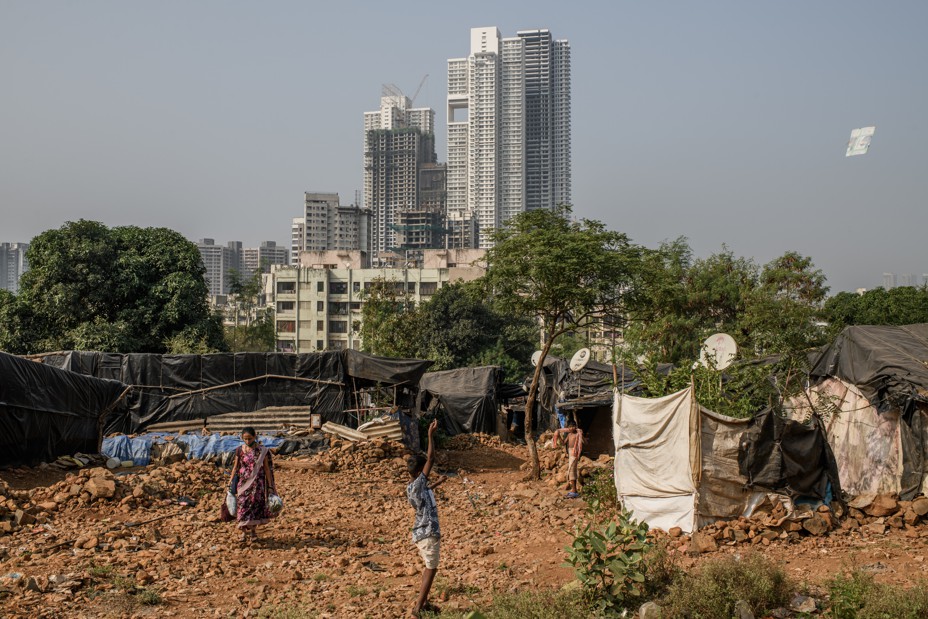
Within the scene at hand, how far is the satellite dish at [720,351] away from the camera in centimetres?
1116

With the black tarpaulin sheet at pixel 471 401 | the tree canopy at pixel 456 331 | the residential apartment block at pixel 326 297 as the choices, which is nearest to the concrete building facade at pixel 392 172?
the residential apartment block at pixel 326 297

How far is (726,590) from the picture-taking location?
21.6ft

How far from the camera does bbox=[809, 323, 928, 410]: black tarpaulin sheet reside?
34.8ft

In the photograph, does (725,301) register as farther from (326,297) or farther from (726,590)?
(326,297)

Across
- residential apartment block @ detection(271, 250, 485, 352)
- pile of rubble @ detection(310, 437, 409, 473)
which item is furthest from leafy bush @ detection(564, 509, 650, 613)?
residential apartment block @ detection(271, 250, 485, 352)

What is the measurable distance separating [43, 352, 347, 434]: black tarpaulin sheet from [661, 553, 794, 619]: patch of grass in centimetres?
1302

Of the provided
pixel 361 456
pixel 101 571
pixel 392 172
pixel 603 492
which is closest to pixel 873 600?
pixel 603 492

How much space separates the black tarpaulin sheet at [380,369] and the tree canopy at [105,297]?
1163 cm

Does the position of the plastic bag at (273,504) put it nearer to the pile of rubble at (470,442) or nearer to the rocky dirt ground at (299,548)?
the rocky dirt ground at (299,548)

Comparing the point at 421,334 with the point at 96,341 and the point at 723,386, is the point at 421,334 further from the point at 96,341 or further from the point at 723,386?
the point at 723,386

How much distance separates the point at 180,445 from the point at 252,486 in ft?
24.8

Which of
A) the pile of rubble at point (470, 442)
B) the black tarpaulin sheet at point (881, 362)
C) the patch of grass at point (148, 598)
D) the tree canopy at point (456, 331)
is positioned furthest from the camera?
the tree canopy at point (456, 331)

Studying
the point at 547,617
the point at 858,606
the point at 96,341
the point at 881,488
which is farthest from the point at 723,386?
the point at 96,341

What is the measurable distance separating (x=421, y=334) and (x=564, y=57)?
16068cm
